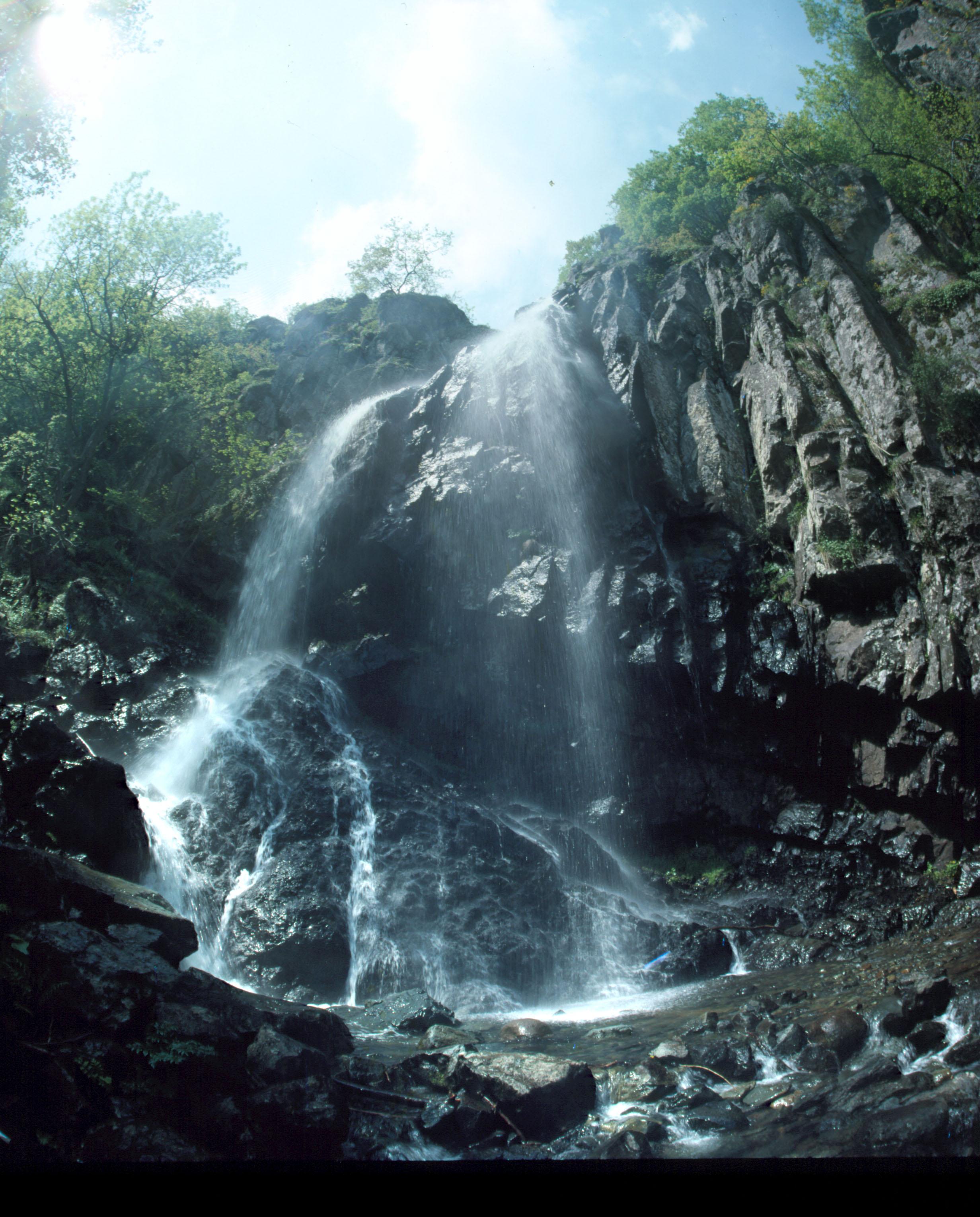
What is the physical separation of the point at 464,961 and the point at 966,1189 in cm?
785

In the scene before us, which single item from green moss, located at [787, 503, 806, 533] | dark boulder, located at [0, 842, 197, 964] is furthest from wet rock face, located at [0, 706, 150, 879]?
green moss, located at [787, 503, 806, 533]

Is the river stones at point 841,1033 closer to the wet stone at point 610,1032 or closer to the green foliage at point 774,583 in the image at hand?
the wet stone at point 610,1032

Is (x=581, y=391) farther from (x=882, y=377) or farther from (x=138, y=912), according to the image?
(x=138, y=912)

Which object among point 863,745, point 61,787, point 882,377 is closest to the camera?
point 61,787

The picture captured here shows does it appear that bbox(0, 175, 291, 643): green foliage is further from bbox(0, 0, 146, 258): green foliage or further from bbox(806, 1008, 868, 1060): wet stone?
bbox(806, 1008, 868, 1060): wet stone

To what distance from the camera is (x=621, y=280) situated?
2477 cm

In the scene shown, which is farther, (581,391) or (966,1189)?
(581,391)

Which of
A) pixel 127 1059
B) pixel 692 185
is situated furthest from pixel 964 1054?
pixel 692 185

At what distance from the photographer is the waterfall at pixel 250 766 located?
1146cm

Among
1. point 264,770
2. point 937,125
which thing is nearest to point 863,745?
point 264,770

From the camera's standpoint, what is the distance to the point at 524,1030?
8945mm

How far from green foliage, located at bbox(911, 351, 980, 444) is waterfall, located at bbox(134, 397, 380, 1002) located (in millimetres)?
14453

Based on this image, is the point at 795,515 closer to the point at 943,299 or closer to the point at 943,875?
the point at 943,299

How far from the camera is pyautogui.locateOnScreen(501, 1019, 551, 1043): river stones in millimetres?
8812
